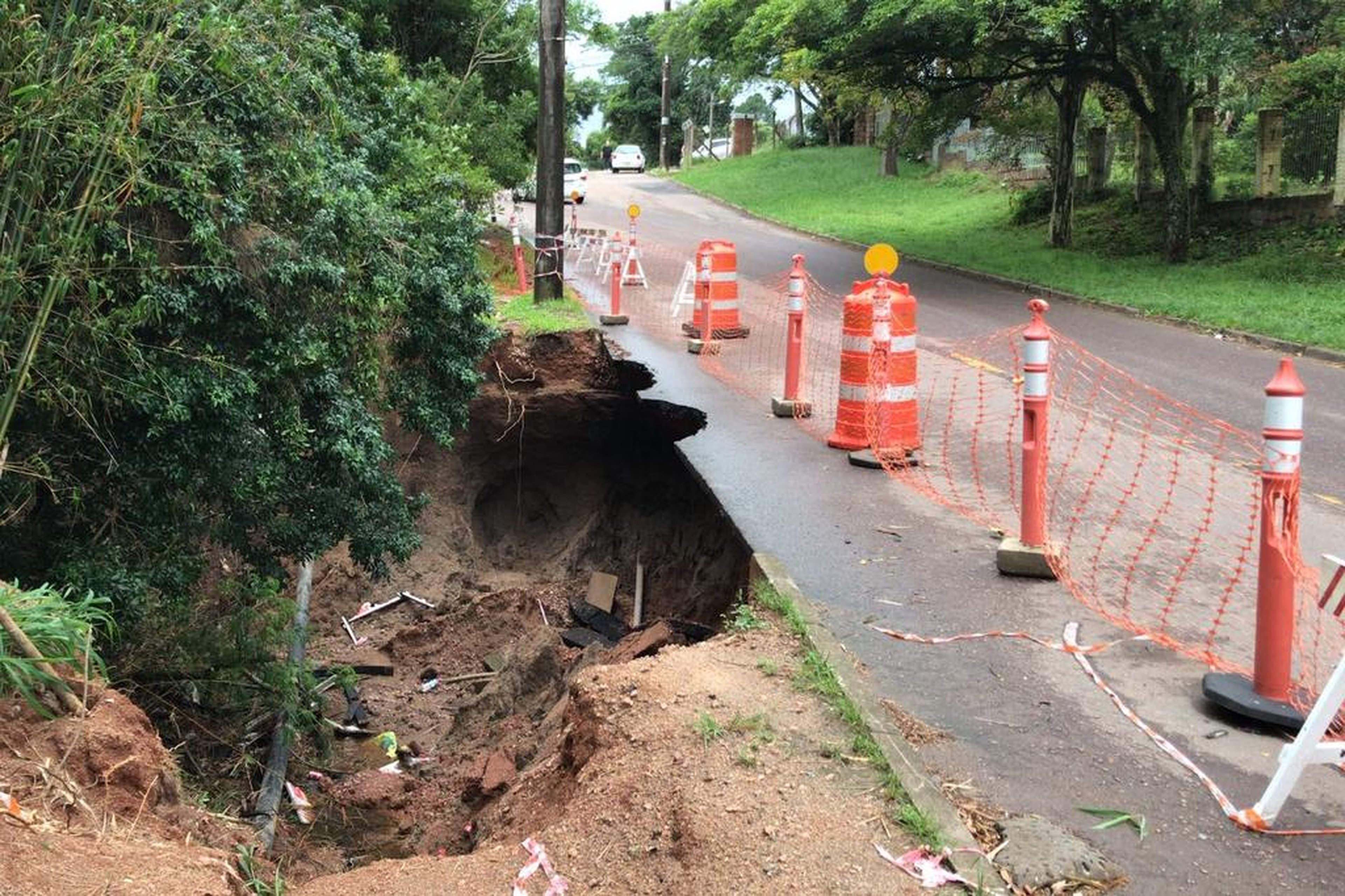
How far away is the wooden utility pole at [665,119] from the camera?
58.4 metres

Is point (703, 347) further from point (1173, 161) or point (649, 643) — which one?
point (1173, 161)

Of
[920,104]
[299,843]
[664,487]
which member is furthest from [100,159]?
[920,104]

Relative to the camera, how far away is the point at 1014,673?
17.0 ft

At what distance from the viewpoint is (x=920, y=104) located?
2536 centimetres

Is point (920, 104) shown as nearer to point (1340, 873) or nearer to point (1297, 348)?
point (1297, 348)

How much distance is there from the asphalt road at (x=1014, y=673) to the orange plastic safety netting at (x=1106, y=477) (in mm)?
338

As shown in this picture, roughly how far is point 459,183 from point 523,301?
6.13m

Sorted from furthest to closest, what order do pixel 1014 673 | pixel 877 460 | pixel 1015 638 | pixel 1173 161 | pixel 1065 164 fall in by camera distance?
1. pixel 1065 164
2. pixel 1173 161
3. pixel 877 460
4. pixel 1015 638
5. pixel 1014 673

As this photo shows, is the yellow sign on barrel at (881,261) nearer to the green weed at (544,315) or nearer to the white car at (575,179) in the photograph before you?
the green weed at (544,315)

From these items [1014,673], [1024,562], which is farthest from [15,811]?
[1024,562]

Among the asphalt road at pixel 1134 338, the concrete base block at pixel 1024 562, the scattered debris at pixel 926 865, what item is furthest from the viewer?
the asphalt road at pixel 1134 338

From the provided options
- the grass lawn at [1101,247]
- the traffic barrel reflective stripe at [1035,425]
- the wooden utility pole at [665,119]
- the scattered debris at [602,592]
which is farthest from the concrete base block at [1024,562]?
the wooden utility pole at [665,119]

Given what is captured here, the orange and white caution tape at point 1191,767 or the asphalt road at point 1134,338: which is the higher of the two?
the asphalt road at point 1134,338

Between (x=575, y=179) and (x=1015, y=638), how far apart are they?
38.9 metres
